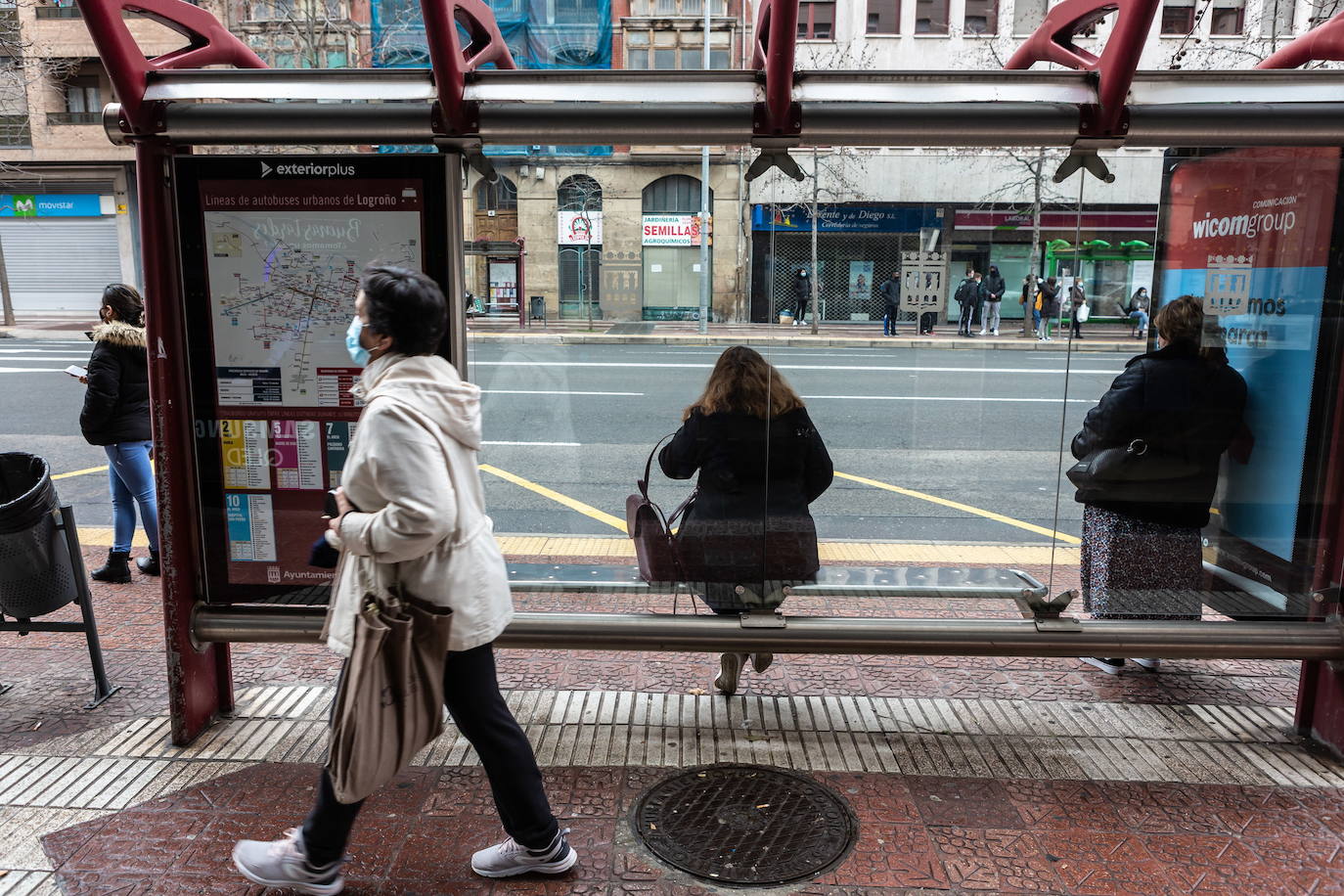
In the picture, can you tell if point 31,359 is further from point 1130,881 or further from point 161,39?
point 1130,881

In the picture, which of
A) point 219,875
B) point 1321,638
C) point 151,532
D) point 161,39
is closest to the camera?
point 219,875

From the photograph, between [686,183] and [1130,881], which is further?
[686,183]

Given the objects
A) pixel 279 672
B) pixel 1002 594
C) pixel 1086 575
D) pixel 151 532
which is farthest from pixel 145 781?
pixel 1086 575

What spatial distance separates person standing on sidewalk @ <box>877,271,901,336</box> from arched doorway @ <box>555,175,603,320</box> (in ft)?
4.32

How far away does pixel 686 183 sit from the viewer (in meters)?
3.87

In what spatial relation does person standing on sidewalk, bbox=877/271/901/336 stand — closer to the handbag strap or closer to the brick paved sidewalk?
the handbag strap

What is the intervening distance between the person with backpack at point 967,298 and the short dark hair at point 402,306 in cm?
241

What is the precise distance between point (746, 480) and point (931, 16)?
1362cm

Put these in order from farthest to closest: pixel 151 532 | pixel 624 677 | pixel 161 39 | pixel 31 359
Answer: pixel 161 39 < pixel 31 359 < pixel 151 532 < pixel 624 677

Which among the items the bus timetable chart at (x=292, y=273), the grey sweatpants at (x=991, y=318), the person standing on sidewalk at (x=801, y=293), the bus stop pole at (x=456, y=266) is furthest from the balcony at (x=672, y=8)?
the bus timetable chart at (x=292, y=273)

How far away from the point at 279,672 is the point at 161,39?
84.9 ft

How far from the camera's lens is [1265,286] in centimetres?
411

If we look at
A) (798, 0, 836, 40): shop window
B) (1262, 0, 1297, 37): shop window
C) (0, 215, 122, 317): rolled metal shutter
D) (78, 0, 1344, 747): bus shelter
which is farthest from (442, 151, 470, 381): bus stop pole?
(0, 215, 122, 317): rolled metal shutter

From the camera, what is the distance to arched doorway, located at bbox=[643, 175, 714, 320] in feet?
13.1
